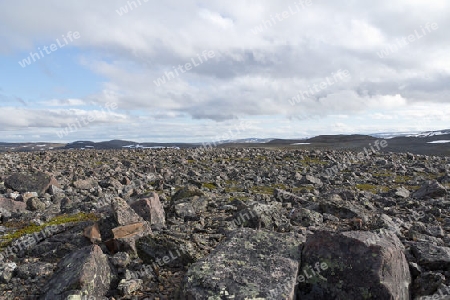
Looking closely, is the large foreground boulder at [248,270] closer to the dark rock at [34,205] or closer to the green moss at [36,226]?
the green moss at [36,226]

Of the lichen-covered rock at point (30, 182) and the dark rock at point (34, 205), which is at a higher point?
the lichen-covered rock at point (30, 182)

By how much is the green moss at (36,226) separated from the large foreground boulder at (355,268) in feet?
29.6

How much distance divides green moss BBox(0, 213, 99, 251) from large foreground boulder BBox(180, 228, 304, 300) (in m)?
7.27

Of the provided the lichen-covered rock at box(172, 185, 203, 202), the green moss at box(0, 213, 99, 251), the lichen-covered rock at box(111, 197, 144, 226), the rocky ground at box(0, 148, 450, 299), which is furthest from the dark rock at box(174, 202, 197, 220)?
the green moss at box(0, 213, 99, 251)

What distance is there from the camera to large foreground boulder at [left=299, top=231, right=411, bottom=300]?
7496 mm

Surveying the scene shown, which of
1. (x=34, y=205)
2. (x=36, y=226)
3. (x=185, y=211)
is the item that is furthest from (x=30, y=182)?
(x=185, y=211)

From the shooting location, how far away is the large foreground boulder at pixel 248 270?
704 centimetres

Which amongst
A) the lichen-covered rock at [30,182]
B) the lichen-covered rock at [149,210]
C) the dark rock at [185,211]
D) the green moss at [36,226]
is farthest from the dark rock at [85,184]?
the lichen-covered rock at [149,210]

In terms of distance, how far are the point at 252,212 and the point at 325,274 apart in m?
5.11

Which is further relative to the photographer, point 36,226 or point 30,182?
point 30,182

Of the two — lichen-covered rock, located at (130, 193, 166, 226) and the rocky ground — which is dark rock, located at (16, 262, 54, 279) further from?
lichen-covered rock, located at (130, 193, 166, 226)

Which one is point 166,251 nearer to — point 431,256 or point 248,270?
point 248,270

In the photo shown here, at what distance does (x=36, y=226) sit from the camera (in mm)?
14148

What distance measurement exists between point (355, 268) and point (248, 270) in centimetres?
235
